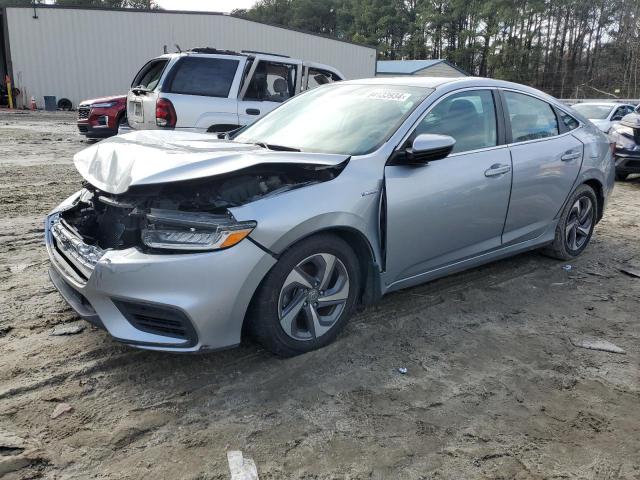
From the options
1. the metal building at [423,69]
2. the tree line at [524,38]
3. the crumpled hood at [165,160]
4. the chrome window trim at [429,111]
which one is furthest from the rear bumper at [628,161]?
the tree line at [524,38]

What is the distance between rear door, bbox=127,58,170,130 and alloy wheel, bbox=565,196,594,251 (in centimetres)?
587

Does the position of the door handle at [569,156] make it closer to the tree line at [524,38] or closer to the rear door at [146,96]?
the rear door at [146,96]

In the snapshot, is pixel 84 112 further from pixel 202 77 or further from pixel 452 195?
pixel 452 195

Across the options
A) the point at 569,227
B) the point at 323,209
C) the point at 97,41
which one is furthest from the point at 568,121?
the point at 97,41

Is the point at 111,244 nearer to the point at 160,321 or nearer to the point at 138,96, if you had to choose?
the point at 160,321

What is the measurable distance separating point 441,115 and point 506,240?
125 centimetres

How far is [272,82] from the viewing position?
8.50m

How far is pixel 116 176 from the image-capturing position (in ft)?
9.55

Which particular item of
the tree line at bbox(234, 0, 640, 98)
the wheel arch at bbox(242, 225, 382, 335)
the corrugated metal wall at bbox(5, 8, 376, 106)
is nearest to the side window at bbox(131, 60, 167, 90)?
the wheel arch at bbox(242, 225, 382, 335)

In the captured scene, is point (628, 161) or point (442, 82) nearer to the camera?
point (442, 82)

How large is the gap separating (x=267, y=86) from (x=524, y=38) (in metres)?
56.2

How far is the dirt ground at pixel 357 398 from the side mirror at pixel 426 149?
116 centimetres

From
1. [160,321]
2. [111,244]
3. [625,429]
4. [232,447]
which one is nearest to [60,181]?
[111,244]

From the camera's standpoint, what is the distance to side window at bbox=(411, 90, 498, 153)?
12.2 feet
